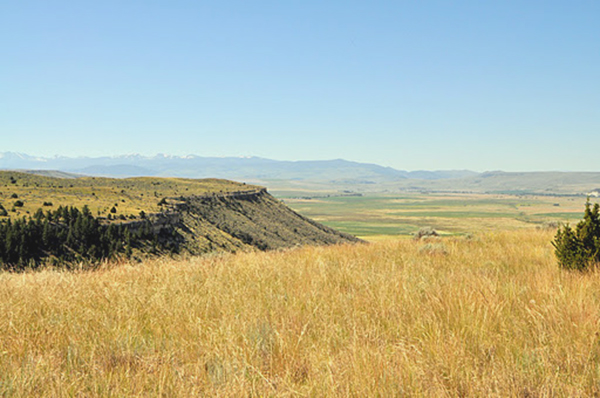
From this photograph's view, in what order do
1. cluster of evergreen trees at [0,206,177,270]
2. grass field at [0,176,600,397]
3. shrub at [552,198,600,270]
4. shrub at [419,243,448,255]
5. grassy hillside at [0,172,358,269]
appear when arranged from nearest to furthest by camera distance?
grass field at [0,176,600,397], shrub at [552,198,600,270], shrub at [419,243,448,255], cluster of evergreen trees at [0,206,177,270], grassy hillside at [0,172,358,269]

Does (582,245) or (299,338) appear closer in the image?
(299,338)

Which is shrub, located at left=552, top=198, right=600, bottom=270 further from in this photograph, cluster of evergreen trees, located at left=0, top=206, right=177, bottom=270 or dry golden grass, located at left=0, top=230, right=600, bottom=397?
cluster of evergreen trees, located at left=0, top=206, right=177, bottom=270

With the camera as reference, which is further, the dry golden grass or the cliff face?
the cliff face

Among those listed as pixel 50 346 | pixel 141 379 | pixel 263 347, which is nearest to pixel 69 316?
pixel 50 346

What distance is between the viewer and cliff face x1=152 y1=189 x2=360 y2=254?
65750 millimetres

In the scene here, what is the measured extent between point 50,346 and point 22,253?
42.3 meters

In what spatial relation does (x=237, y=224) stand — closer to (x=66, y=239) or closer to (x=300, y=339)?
(x=66, y=239)

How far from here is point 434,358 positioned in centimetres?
338

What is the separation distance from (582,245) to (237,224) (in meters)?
79.2

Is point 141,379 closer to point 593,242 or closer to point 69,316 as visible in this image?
point 69,316

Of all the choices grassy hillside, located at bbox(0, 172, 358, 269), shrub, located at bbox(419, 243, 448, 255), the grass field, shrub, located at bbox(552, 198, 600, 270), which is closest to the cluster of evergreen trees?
grassy hillside, located at bbox(0, 172, 358, 269)

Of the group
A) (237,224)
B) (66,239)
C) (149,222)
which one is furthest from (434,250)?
(237,224)

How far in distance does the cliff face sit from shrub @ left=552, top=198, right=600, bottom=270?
45526mm

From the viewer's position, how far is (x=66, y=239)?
45.0 meters
